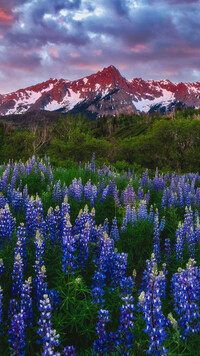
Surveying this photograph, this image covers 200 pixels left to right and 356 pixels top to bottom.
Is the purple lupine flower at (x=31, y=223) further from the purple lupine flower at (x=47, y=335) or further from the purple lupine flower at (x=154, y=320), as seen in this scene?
the purple lupine flower at (x=154, y=320)

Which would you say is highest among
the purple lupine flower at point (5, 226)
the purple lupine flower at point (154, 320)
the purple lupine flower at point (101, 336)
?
the purple lupine flower at point (5, 226)

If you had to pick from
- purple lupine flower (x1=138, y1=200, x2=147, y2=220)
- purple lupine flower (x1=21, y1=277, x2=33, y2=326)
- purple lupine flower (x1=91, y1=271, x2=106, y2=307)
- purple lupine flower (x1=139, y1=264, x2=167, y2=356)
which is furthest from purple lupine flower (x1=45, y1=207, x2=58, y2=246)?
purple lupine flower (x1=139, y1=264, x2=167, y2=356)

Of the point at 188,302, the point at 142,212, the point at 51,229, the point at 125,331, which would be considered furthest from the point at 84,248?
the point at 142,212

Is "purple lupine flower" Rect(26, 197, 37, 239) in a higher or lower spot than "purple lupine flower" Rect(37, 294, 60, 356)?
higher

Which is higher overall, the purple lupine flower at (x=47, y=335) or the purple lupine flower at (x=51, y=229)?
the purple lupine flower at (x=51, y=229)

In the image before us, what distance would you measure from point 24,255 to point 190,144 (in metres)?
20.4

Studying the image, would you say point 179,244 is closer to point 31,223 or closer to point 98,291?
point 98,291

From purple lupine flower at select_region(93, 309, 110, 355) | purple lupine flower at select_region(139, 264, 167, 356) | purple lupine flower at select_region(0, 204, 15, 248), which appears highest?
purple lupine flower at select_region(0, 204, 15, 248)

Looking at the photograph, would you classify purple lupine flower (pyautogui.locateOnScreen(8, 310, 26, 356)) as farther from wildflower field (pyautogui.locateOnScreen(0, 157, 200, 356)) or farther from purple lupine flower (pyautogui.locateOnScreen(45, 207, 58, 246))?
purple lupine flower (pyautogui.locateOnScreen(45, 207, 58, 246))

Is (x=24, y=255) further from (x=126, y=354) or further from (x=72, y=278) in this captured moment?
(x=126, y=354)

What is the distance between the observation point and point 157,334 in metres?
2.36

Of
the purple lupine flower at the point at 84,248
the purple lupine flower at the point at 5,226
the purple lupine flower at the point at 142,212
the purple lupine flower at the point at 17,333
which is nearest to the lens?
the purple lupine flower at the point at 17,333

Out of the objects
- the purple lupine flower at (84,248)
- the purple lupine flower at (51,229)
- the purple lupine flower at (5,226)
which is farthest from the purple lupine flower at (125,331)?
the purple lupine flower at (5,226)

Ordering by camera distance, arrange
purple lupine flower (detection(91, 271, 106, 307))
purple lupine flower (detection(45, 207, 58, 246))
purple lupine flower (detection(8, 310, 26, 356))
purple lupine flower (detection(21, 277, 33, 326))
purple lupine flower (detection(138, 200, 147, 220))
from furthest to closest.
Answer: purple lupine flower (detection(138, 200, 147, 220))
purple lupine flower (detection(45, 207, 58, 246))
purple lupine flower (detection(91, 271, 106, 307))
purple lupine flower (detection(21, 277, 33, 326))
purple lupine flower (detection(8, 310, 26, 356))
